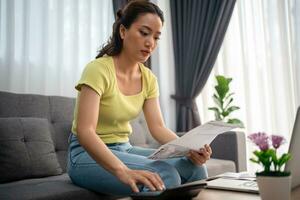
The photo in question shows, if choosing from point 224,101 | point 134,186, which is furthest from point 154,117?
point 224,101

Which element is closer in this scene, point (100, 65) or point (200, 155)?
point (200, 155)

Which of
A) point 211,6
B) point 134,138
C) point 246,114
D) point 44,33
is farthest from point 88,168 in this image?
point 211,6

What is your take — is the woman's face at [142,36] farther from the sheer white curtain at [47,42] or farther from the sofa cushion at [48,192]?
the sheer white curtain at [47,42]

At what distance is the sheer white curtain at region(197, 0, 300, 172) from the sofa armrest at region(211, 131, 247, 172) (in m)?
0.68

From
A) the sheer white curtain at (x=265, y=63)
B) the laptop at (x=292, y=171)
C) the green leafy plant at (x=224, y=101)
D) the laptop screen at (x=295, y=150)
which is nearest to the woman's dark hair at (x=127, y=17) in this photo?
the laptop at (x=292, y=171)

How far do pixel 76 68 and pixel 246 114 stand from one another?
1.51 metres

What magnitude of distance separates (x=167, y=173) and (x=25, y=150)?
826 millimetres

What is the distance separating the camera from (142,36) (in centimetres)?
128

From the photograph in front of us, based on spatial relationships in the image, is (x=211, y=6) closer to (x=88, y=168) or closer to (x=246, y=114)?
(x=246, y=114)

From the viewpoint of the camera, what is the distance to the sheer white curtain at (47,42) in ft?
7.09

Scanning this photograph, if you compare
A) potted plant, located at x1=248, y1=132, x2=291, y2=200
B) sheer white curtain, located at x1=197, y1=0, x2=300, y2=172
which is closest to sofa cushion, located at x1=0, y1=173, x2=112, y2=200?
potted plant, located at x1=248, y1=132, x2=291, y2=200

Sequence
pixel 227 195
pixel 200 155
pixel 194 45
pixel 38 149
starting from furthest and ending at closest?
pixel 194 45
pixel 38 149
pixel 200 155
pixel 227 195

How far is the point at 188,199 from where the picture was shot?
2.73 feet

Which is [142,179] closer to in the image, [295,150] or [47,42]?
[295,150]
